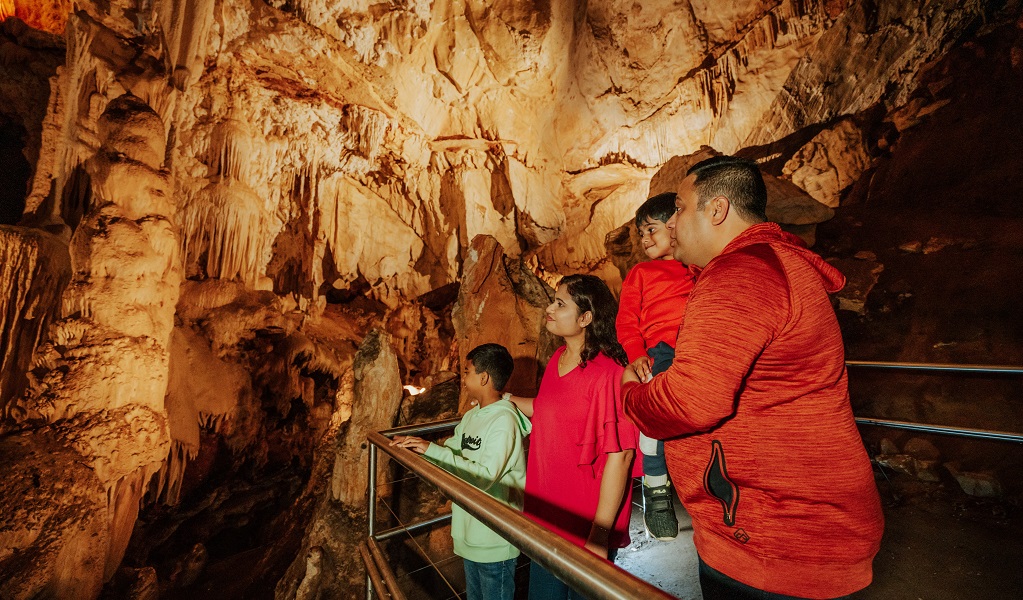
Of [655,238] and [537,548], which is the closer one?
[537,548]

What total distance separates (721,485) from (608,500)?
2.10ft

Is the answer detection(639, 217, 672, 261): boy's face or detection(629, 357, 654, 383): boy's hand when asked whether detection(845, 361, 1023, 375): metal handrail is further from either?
detection(629, 357, 654, 383): boy's hand

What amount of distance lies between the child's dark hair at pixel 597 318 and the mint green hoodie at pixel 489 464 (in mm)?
500

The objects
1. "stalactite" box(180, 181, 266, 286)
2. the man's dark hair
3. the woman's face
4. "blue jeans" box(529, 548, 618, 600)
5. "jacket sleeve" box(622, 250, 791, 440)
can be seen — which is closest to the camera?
"jacket sleeve" box(622, 250, 791, 440)

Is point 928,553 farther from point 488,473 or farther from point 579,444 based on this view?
point 488,473

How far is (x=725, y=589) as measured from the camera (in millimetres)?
962

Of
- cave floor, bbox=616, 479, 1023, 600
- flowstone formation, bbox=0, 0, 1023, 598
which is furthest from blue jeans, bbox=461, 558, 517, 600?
flowstone formation, bbox=0, 0, 1023, 598

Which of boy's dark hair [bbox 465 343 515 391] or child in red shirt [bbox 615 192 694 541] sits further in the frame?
boy's dark hair [bbox 465 343 515 391]

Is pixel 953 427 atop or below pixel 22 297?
below

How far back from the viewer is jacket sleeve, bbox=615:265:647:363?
1.98 metres

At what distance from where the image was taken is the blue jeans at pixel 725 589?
0.91 metres

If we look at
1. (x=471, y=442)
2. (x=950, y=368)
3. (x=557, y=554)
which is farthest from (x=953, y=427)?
(x=557, y=554)

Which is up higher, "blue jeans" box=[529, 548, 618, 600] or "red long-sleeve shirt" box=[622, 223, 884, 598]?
"red long-sleeve shirt" box=[622, 223, 884, 598]

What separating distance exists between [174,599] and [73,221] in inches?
270
